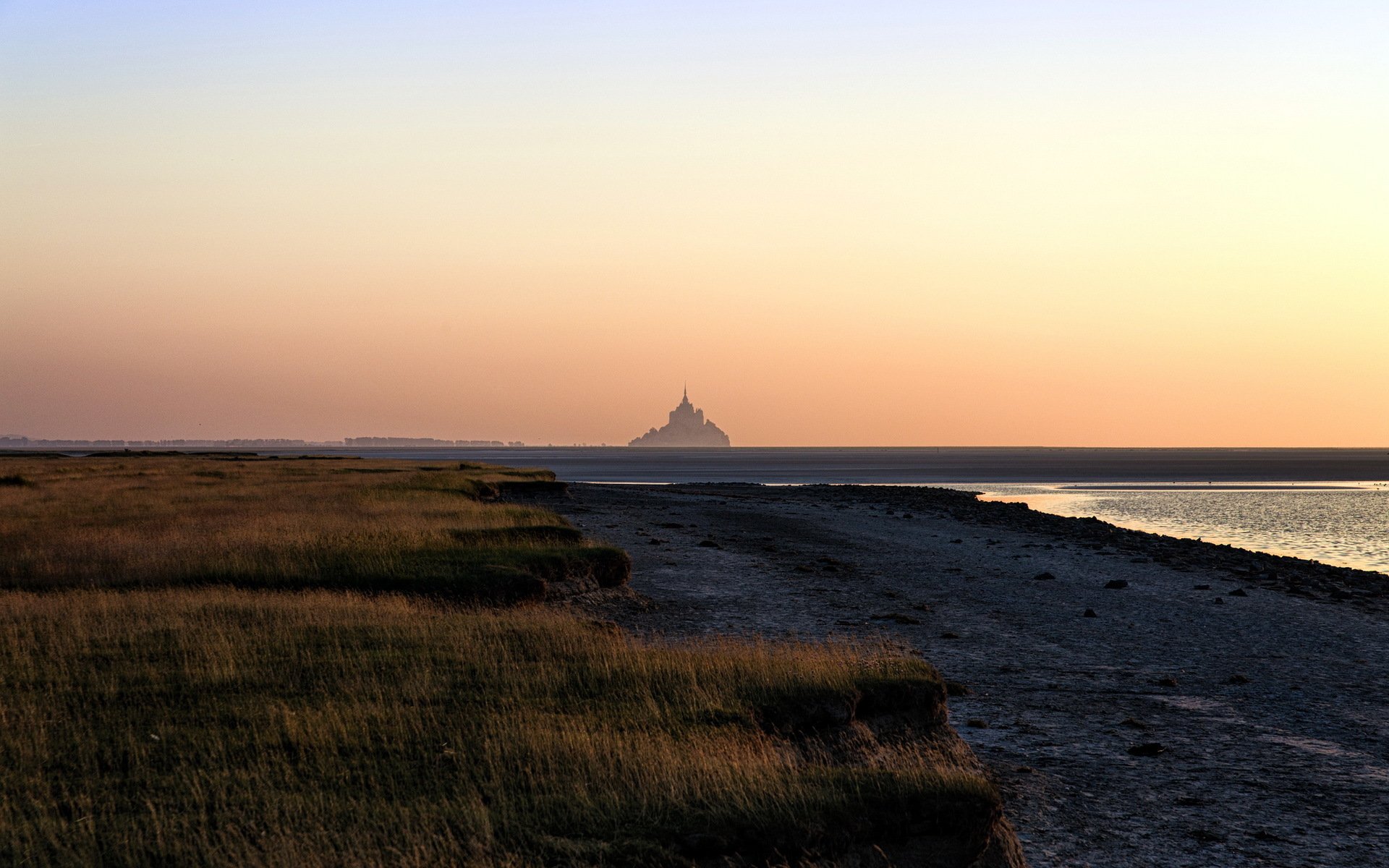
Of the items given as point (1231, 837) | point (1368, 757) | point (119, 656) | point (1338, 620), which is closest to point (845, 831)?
point (1231, 837)

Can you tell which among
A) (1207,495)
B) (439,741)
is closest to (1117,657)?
(439,741)

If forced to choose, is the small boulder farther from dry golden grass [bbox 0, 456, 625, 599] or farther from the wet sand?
dry golden grass [bbox 0, 456, 625, 599]

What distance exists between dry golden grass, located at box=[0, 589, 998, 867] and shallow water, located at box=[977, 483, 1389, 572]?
118ft

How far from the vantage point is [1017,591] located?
29031 millimetres

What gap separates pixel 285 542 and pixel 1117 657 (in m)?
20.8

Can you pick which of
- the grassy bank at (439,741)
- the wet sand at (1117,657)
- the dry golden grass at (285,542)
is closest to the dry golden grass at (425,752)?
the grassy bank at (439,741)

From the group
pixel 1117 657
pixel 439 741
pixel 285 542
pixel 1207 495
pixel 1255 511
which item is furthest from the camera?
pixel 1207 495

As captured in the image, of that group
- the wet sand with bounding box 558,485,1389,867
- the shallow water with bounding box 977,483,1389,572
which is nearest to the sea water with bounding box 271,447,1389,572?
the shallow water with bounding box 977,483,1389,572

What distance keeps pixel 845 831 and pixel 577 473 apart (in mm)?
141232

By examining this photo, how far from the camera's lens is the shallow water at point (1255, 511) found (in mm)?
46375

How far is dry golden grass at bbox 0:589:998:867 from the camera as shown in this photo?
7781mm

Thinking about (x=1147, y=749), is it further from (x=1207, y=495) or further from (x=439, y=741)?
(x=1207, y=495)

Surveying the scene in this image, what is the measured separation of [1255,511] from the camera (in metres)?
67.6

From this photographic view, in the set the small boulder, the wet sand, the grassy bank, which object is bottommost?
the wet sand
